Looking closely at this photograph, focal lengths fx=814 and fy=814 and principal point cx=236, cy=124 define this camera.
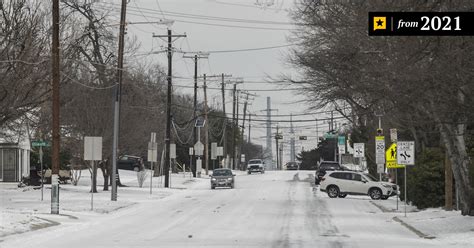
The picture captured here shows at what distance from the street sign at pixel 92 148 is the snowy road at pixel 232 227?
2648mm

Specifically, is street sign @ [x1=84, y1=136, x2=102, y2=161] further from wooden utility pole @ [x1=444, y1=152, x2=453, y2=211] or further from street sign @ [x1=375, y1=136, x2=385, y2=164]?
wooden utility pole @ [x1=444, y1=152, x2=453, y2=211]

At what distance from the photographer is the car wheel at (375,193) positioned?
1793 inches

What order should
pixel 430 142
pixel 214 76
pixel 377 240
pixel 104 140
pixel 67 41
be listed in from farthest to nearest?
pixel 214 76 → pixel 104 140 → pixel 430 142 → pixel 67 41 → pixel 377 240

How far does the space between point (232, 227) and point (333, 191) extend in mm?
21684

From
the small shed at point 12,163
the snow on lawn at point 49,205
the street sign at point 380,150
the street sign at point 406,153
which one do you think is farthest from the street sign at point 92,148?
the small shed at point 12,163

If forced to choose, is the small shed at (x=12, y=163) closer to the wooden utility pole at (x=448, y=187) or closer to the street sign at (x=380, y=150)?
the street sign at (x=380, y=150)

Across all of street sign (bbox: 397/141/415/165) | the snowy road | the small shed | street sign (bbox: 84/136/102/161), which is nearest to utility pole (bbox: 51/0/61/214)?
the snowy road

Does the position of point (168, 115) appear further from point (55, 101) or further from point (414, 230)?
point (414, 230)

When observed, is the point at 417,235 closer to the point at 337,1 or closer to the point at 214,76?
the point at 337,1

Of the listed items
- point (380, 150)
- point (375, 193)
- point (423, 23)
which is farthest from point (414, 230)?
point (375, 193)

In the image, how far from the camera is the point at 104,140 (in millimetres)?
47188

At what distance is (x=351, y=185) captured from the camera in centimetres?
4647

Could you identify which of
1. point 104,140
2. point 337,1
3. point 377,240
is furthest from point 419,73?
point 104,140

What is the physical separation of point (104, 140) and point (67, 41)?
32.3 feet
